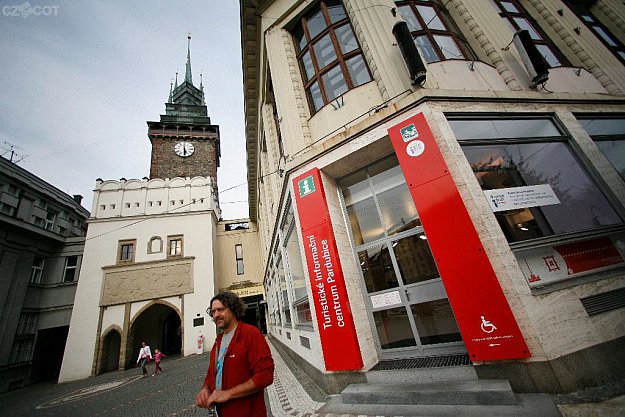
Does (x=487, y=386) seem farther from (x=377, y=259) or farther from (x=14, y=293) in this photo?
(x=14, y=293)

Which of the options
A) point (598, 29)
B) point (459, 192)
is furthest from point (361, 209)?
point (598, 29)

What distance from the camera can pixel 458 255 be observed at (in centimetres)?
322

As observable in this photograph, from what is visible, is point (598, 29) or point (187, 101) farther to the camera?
point (187, 101)

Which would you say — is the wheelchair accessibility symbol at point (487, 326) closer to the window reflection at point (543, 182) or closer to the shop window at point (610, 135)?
the window reflection at point (543, 182)

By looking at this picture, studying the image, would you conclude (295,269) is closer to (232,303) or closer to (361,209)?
(361,209)

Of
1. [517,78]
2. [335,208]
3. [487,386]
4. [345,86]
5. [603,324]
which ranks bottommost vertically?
[487,386]

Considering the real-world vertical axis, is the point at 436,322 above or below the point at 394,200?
below

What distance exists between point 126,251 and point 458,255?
19.8 meters

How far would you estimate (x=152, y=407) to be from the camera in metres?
5.35

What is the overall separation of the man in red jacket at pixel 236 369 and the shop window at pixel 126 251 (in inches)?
711

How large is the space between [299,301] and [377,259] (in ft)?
9.52

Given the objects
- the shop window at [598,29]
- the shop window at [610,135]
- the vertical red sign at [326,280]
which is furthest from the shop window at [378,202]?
the shop window at [598,29]

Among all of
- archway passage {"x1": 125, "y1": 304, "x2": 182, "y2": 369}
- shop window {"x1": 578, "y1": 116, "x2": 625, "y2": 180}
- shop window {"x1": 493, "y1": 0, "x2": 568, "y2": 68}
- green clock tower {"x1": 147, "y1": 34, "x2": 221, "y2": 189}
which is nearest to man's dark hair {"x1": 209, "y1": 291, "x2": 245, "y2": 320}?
shop window {"x1": 578, "y1": 116, "x2": 625, "y2": 180}

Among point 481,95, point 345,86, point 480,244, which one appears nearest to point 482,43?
point 481,95
